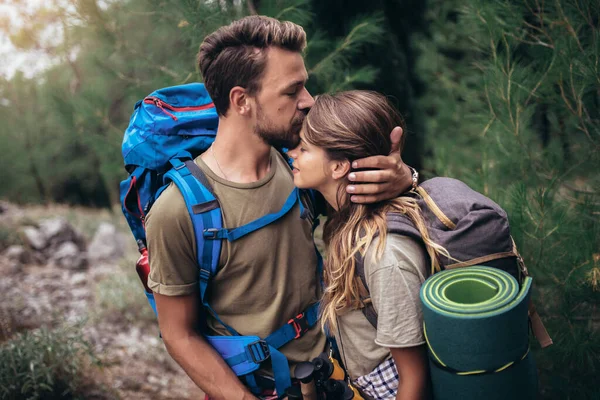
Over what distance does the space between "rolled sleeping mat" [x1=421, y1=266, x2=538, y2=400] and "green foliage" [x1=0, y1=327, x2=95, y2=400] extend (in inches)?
114

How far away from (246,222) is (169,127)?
55 cm

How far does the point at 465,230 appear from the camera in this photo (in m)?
1.54

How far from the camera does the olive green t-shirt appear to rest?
1874mm

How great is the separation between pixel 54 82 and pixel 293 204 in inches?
536

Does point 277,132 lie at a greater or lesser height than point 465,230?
greater

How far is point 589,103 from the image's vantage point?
2.90 m

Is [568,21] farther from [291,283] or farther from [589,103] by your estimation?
[291,283]

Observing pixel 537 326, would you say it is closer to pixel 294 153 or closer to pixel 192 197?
pixel 294 153

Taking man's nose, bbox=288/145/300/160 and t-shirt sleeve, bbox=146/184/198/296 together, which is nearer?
t-shirt sleeve, bbox=146/184/198/296

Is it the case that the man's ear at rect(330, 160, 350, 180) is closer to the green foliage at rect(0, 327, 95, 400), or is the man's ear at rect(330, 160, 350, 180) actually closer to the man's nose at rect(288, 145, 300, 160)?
the man's nose at rect(288, 145, 300, 160)

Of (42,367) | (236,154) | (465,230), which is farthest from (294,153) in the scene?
(42,367)

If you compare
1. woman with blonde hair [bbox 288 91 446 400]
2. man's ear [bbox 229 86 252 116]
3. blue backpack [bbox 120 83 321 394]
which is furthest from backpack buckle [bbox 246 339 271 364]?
man's ear [bbox 229 86 252 116]

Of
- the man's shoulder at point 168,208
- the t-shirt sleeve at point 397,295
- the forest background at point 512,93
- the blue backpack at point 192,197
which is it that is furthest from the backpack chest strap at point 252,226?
the forest background at point 512,93

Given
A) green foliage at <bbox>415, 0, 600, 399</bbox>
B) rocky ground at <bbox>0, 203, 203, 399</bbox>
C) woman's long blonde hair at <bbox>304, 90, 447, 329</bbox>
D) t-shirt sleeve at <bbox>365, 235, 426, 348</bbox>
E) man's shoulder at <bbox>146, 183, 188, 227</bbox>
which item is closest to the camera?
t-shirt sleeve at <bbox>365, 235, 426, 348</bbox>
